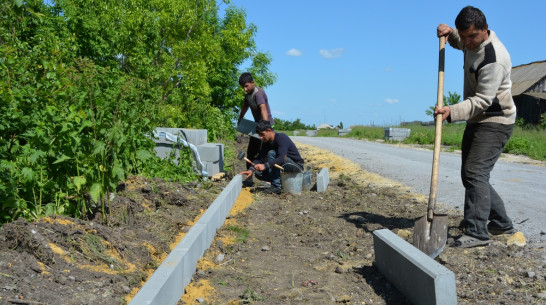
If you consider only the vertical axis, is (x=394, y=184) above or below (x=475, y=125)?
below

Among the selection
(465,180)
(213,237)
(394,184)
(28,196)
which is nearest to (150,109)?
(213,237)

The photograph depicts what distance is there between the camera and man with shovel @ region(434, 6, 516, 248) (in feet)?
15.2

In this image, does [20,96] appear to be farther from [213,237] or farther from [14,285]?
[213,237]

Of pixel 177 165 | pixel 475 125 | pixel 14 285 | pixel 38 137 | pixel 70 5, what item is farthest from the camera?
pixel 70 5

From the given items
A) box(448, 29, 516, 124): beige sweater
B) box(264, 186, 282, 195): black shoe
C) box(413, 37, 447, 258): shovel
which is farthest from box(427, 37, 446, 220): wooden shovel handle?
box(264, 186, 282, 195): black shoe

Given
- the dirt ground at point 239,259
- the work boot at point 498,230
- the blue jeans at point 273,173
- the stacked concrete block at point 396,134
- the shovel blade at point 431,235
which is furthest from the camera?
the stacked concrete block at point 396,134

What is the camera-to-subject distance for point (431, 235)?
14.6 ft

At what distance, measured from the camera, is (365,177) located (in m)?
10.5

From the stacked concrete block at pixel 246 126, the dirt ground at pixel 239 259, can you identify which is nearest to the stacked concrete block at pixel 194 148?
the stacked concrete block at pixel 246 126

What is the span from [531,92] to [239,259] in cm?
3039

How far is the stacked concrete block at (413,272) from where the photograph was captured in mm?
3182

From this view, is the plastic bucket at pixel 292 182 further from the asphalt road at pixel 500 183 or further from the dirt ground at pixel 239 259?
the asphalt road at pixel 500 183

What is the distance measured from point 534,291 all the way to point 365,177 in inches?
273

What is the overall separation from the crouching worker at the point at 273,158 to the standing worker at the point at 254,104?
0.34m
